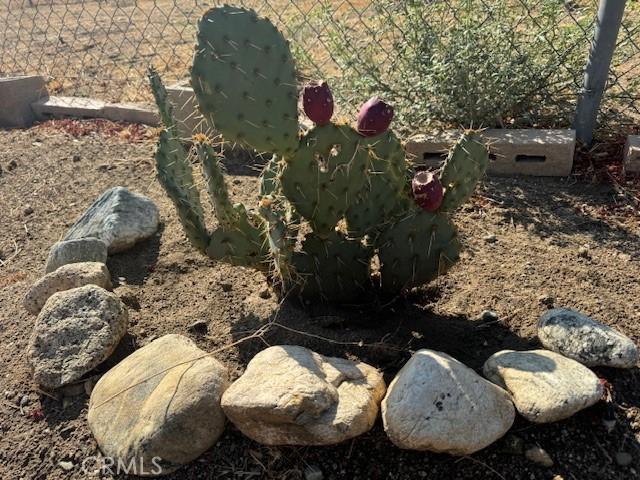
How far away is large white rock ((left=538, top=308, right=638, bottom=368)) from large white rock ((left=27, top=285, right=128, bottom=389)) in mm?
1464

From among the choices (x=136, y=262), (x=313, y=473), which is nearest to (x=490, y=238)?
(x=313, y=473)

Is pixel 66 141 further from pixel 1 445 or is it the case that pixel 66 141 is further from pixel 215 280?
pixel 1 445

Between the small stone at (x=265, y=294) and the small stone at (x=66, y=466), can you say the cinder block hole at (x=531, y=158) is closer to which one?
the small stone at (x=265, y=294)

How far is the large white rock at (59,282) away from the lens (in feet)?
8.11

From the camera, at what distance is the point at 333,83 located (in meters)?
3.99

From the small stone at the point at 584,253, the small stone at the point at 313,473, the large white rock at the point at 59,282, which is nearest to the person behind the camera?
the small stone at the point at 313,473

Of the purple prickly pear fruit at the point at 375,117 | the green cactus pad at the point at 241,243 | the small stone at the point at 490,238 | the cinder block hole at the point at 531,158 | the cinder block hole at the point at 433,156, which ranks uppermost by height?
the purple prickly pear fruit at the point at 375,117

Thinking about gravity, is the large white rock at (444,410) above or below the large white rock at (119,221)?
below

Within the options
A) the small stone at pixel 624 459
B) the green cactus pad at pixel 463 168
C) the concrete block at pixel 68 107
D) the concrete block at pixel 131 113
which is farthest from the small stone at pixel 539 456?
the concrete block at pixel 68 107

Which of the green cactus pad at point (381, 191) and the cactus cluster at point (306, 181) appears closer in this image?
the cactus cluster at point (306, 181)

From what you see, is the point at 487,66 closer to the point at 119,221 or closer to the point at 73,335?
the point at 119,221

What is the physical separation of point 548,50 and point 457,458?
241cm

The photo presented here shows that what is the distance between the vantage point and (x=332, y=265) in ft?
7.44

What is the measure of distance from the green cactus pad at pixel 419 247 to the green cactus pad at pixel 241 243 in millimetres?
428
